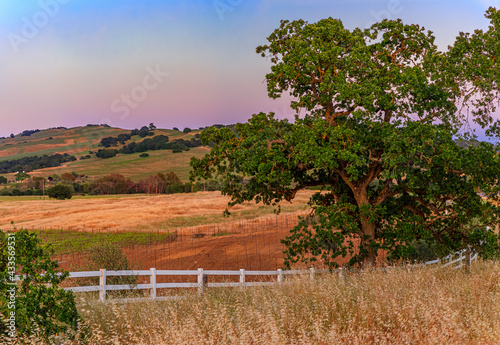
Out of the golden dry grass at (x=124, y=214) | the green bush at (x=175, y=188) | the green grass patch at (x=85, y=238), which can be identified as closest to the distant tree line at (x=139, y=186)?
Result: the green bush at (x=175, y=188)

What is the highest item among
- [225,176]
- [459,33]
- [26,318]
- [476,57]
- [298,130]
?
[459,33]

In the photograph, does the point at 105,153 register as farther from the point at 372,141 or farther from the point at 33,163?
the point at 372,141

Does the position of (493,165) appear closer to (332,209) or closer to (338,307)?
(332,209)

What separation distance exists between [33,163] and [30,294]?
559ft

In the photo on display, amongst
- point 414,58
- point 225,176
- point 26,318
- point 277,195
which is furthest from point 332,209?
point 26,318

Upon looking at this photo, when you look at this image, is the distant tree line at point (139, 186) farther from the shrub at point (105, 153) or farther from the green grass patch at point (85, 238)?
the green grass patch at point (85, 238)

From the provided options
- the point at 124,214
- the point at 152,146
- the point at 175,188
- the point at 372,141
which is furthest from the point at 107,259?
the point at 152,146

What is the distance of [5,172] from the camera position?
156375 mm

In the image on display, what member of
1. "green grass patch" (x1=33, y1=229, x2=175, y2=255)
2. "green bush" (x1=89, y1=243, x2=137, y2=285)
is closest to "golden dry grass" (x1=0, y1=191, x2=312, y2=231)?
"green grass patch" (x1=33, y1=229, x2=175, y2=255)

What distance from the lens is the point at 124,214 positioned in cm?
6034

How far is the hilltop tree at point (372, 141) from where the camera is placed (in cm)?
1521

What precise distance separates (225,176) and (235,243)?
16.5 m

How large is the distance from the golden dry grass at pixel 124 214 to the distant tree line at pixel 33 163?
291ft

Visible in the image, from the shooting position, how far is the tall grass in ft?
19.5
